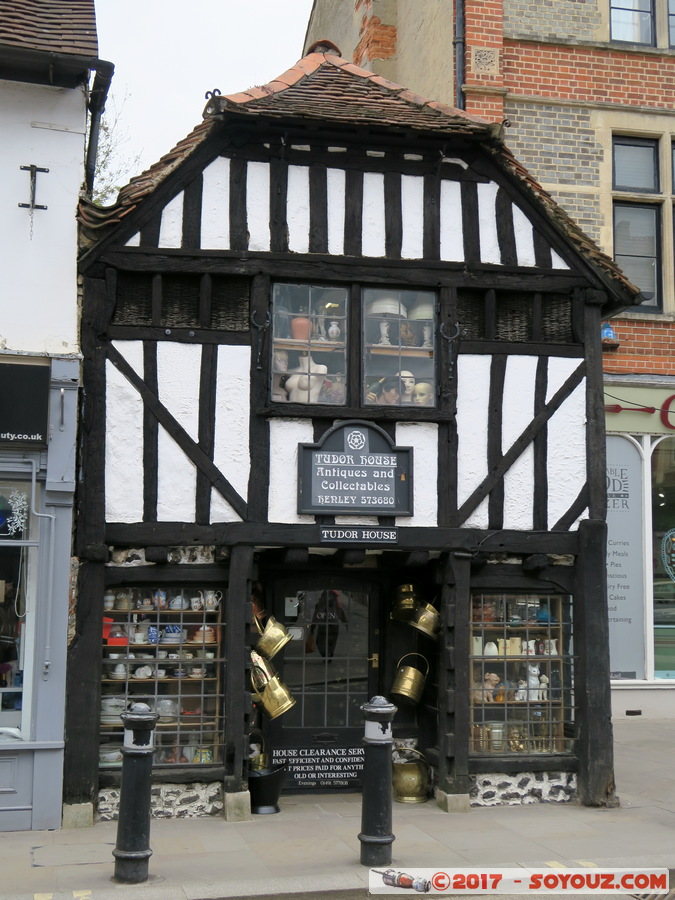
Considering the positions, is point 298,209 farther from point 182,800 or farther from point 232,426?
point 182,800

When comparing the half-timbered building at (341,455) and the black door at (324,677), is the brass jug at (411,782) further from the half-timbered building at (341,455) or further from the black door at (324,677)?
the black door at (324,677)

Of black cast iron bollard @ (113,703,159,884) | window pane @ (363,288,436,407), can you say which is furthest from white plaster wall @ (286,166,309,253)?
black cast iron bollard @ (113,703,159,884)

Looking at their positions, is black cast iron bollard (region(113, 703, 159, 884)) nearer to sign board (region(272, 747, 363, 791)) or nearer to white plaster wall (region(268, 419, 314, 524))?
white plaster wall (region(268, 419, 314, 524))

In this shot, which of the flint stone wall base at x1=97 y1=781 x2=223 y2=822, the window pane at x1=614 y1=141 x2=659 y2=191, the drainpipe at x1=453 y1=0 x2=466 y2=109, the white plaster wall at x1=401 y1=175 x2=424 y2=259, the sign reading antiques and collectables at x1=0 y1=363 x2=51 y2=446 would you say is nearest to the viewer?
the sign reading antiques and collectables at x1=0 y1=363 x2=51 y2=446

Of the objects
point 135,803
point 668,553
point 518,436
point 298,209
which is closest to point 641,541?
point 668,553

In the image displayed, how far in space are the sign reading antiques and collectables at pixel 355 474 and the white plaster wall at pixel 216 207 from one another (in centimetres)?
190

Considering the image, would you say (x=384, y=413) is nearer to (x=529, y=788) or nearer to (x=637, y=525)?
(x=529, y=788)

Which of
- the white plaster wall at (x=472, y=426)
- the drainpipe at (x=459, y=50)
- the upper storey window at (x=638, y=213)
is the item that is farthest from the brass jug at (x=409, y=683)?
the drainpipe at (x=459, y=50)

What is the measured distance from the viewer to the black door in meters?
9.54

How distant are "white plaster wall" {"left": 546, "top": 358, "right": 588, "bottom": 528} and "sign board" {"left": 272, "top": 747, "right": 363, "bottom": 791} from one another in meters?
2.83

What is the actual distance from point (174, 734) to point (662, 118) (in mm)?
9473

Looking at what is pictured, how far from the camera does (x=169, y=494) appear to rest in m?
8.72

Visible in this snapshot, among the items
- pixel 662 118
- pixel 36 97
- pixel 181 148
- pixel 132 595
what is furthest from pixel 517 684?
pixel 662 118

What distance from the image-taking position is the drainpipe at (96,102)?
28.5 feet
